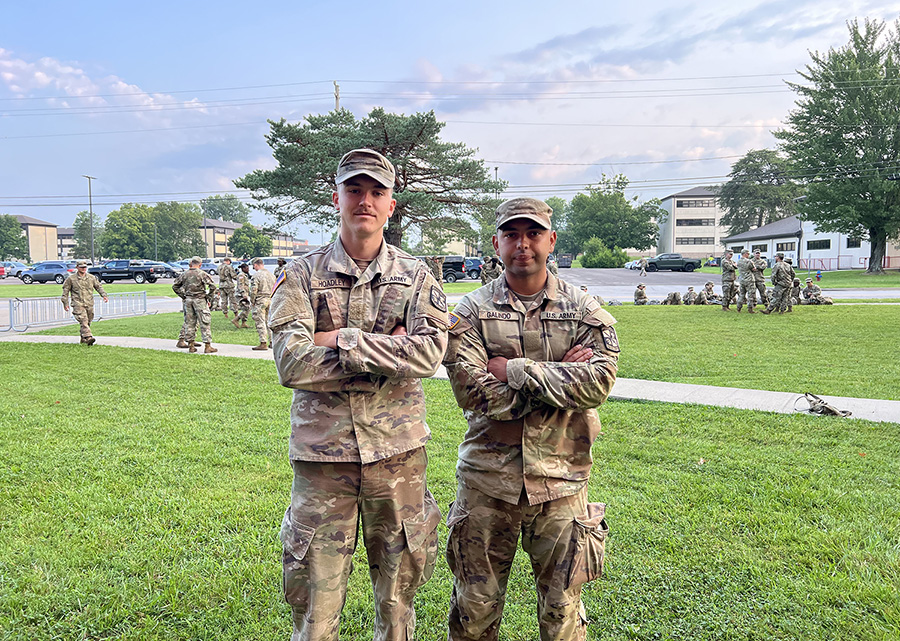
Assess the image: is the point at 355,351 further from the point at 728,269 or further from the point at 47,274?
the point at 47,274

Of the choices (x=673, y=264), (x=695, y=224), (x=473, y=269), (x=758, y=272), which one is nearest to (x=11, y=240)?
(x=473, y=269)

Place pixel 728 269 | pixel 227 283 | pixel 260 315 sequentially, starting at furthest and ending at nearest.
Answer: pixel 728 269, pixel 227 283, pixel 260 315

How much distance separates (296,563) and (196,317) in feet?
36.0

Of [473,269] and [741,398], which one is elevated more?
[473,269]

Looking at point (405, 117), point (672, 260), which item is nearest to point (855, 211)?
point (672, 260)

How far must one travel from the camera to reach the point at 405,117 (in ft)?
71.6

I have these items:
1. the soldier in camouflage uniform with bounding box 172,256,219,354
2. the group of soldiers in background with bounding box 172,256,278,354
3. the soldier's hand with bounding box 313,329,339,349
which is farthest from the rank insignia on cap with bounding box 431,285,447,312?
the soldier in camouflage uniform with bounding box 172,256,219,354

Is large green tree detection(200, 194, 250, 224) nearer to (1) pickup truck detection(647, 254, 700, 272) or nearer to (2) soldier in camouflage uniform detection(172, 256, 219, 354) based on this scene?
(1) pickup truck detection(647, 254, 700, 272)

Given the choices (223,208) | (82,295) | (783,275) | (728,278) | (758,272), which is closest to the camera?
(82,295)

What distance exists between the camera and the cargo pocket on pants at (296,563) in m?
2.35

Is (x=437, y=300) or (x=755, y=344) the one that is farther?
(x=755, y=344)

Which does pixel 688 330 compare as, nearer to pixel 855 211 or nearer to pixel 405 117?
pixel 405 117

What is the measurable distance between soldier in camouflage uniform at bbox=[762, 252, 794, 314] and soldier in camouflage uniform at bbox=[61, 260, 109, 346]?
1782 centimetres

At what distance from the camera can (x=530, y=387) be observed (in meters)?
2.39
